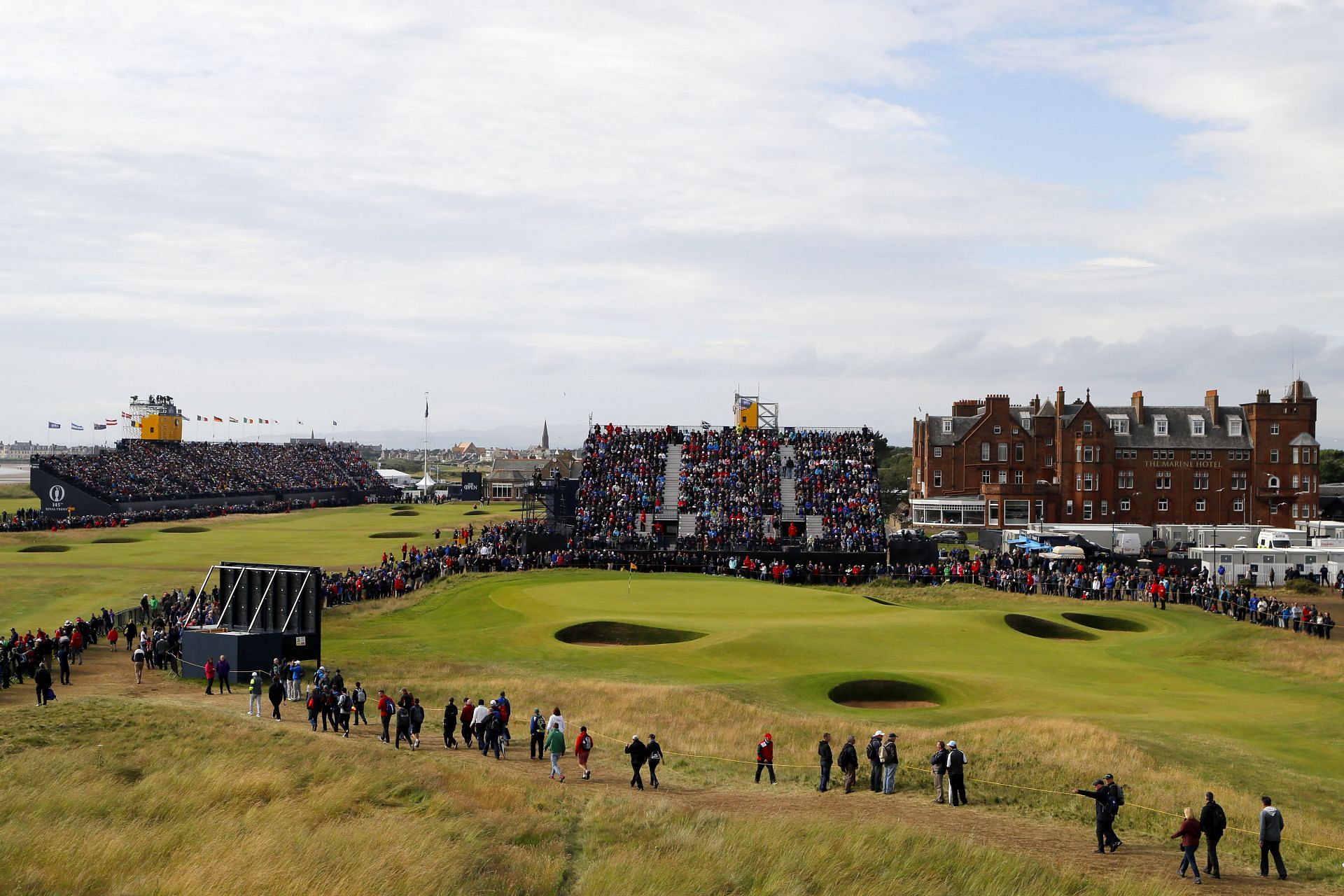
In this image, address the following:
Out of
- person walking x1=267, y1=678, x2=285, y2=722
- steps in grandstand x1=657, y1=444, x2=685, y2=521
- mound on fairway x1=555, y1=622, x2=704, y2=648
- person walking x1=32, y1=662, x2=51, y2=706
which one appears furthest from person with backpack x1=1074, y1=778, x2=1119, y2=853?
steps in grandstand x1=657, y1=444, x2=685, y2=521

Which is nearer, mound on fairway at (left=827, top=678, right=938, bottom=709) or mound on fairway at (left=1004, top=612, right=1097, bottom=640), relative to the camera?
mound on fairway at (left=827, top=678, right=938, bottom=709)

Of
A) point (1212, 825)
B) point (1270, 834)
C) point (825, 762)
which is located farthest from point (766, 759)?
point (1270, 834)

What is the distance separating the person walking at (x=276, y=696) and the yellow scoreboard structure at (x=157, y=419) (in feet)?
324

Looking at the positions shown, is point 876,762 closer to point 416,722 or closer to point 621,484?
point 416,722

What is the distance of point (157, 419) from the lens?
376 ft

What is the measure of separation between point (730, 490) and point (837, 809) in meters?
47.7

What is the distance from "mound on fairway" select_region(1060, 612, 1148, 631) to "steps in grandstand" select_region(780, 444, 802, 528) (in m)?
22.7

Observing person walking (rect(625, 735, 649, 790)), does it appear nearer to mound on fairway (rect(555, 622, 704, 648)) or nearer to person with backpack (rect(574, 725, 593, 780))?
person with backpack (rect(574, 725, 593, 780))

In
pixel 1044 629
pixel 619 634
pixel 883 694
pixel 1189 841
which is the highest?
pixel 1189 841

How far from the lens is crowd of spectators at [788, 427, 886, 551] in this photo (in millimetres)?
60094

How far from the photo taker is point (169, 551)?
220 feet

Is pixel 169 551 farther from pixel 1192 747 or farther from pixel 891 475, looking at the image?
pixel 891 475

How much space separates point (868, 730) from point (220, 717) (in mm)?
14773

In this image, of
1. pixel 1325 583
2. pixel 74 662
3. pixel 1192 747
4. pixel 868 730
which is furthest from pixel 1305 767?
pixel 1325 583
